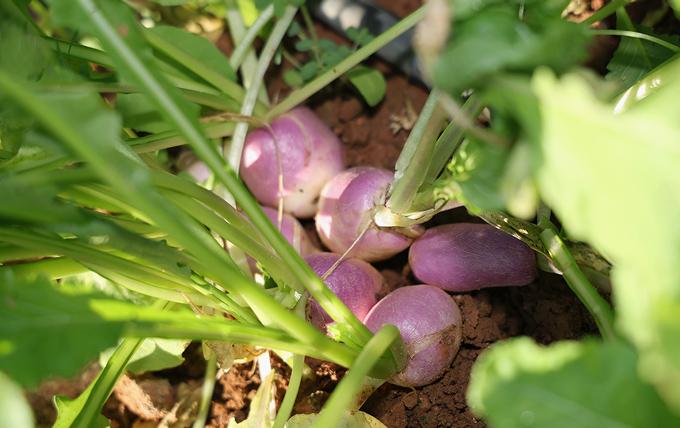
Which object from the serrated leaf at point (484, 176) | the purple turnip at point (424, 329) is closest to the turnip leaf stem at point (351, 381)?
the purple turnip at point (424, 329)

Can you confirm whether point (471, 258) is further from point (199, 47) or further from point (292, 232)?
point (199, 47)

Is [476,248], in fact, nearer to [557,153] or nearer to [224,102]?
[557,153]

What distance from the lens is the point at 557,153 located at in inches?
14.0

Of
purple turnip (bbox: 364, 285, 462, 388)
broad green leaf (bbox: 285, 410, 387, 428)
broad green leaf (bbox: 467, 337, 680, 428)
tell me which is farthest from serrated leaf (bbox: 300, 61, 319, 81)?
broad green leaf (bbox: 467, 337, 680, 428)

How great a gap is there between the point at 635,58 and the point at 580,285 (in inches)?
17.4

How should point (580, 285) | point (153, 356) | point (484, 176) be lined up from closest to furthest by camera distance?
1. point (484, 176)
2. point (580, 285)
3. point (153, 356)

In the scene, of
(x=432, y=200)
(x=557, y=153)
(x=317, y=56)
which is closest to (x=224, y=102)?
(x=317, y=56)

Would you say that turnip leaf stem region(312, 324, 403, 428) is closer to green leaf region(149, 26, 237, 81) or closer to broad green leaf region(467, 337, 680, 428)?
broad green leaf region(467, 337, 680, 428)

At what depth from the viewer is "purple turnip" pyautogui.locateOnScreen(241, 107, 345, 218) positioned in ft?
3.10

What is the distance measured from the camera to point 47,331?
41 cm

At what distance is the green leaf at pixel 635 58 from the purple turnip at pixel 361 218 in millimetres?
429

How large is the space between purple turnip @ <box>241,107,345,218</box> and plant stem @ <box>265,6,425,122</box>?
0.02 m

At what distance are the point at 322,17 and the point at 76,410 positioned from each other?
0.95m

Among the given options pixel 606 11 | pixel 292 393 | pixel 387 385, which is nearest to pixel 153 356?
pixel 292 393
